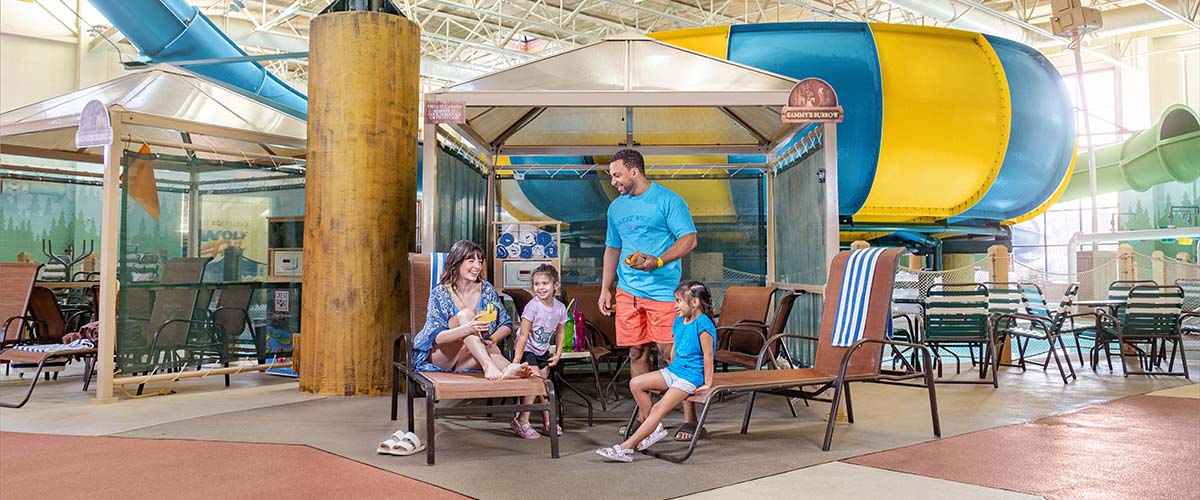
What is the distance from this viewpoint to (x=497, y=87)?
523 cm

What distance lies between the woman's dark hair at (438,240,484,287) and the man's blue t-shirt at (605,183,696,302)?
0.78 m

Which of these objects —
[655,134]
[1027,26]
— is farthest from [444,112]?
[1027,26]

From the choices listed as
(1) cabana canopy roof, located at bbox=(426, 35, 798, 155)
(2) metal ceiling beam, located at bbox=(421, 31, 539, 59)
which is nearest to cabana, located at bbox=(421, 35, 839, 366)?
(1) cabana canopy roof, located at bbox=(426, 35, 798, 155)

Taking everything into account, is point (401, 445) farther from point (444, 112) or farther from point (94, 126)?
point (94, 126)

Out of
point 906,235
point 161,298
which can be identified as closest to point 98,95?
point 161,298

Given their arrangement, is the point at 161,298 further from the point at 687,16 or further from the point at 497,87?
the point at 687,16

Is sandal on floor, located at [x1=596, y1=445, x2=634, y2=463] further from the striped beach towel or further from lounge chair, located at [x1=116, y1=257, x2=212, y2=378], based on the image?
lounge chair, located at [x1=116, y1=257, x2=212, y2=378]

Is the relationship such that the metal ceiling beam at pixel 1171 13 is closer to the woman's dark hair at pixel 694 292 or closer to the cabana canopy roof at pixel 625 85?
the cabana canopy roof at pixel 625 85

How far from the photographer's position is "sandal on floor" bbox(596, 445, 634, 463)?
140 inches

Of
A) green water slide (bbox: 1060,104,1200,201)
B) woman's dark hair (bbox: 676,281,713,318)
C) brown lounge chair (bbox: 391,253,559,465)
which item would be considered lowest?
brown lounge chair (bbox: 391,253,559,465)

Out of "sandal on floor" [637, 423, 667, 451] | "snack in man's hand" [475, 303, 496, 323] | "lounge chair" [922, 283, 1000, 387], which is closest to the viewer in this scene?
"sandal on floor" [637, 423, 667, 451]

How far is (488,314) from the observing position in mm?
4023

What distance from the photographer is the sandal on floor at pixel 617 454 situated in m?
3.56

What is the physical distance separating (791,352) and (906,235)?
4735 mm
